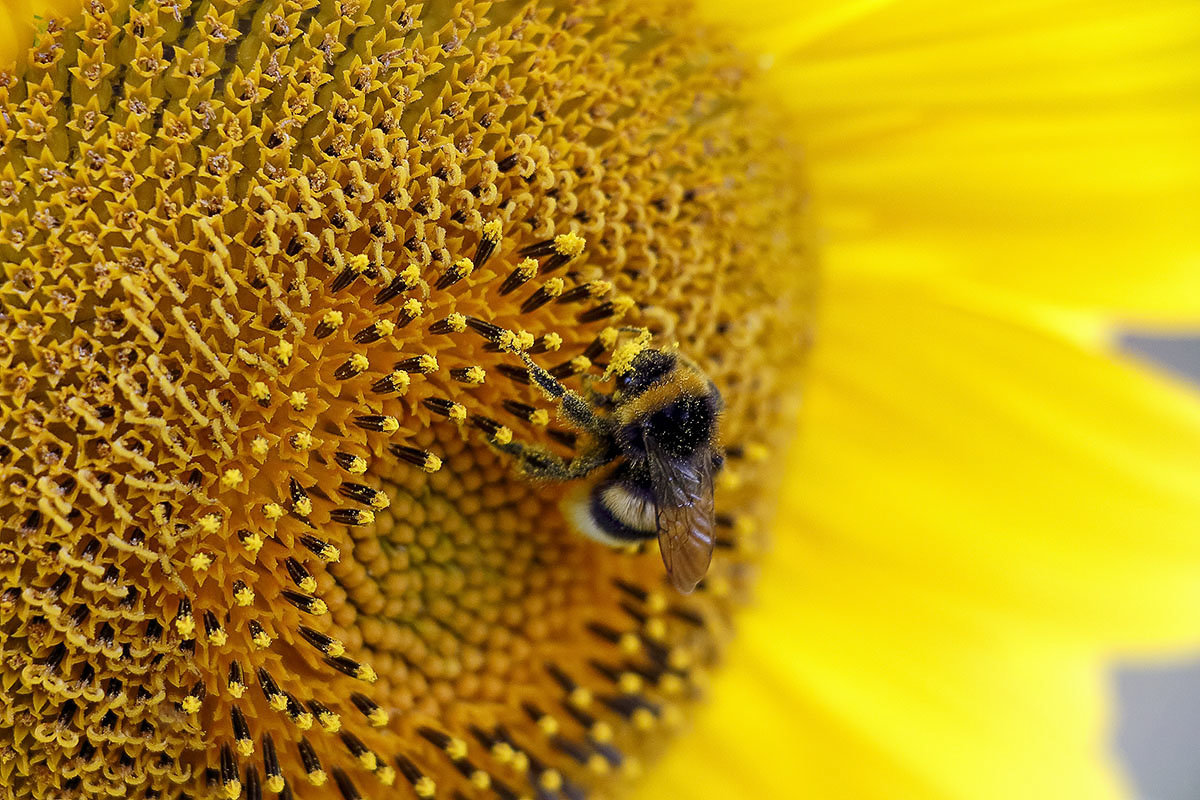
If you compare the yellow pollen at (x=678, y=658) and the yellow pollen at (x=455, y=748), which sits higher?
the yellow pollen at (x=455, y=748)

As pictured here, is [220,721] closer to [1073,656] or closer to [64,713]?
[64,713]

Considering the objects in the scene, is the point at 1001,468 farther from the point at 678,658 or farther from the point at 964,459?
the point at 678,658

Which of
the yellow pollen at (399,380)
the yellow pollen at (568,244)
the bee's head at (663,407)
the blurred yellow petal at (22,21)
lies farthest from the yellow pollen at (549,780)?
the blurred yellow petal at (22,21)

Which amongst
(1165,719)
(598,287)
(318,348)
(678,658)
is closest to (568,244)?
(598,287)

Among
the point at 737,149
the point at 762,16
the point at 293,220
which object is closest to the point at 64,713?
the point at 293,220

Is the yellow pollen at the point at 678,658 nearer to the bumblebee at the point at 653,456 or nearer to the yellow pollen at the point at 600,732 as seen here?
the yellow pollen at the point at 600,732

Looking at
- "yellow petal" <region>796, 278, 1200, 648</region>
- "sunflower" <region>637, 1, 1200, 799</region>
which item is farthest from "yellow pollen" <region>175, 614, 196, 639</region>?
"yellow petal" <region>796, 278, 1200, 648</region>

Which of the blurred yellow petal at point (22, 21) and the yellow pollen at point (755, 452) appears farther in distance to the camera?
the yellow pollen at point (755, 452)

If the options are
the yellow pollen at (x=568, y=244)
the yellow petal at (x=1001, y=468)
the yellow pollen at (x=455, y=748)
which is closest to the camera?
the yellow pollen at (x=568, y=244)
